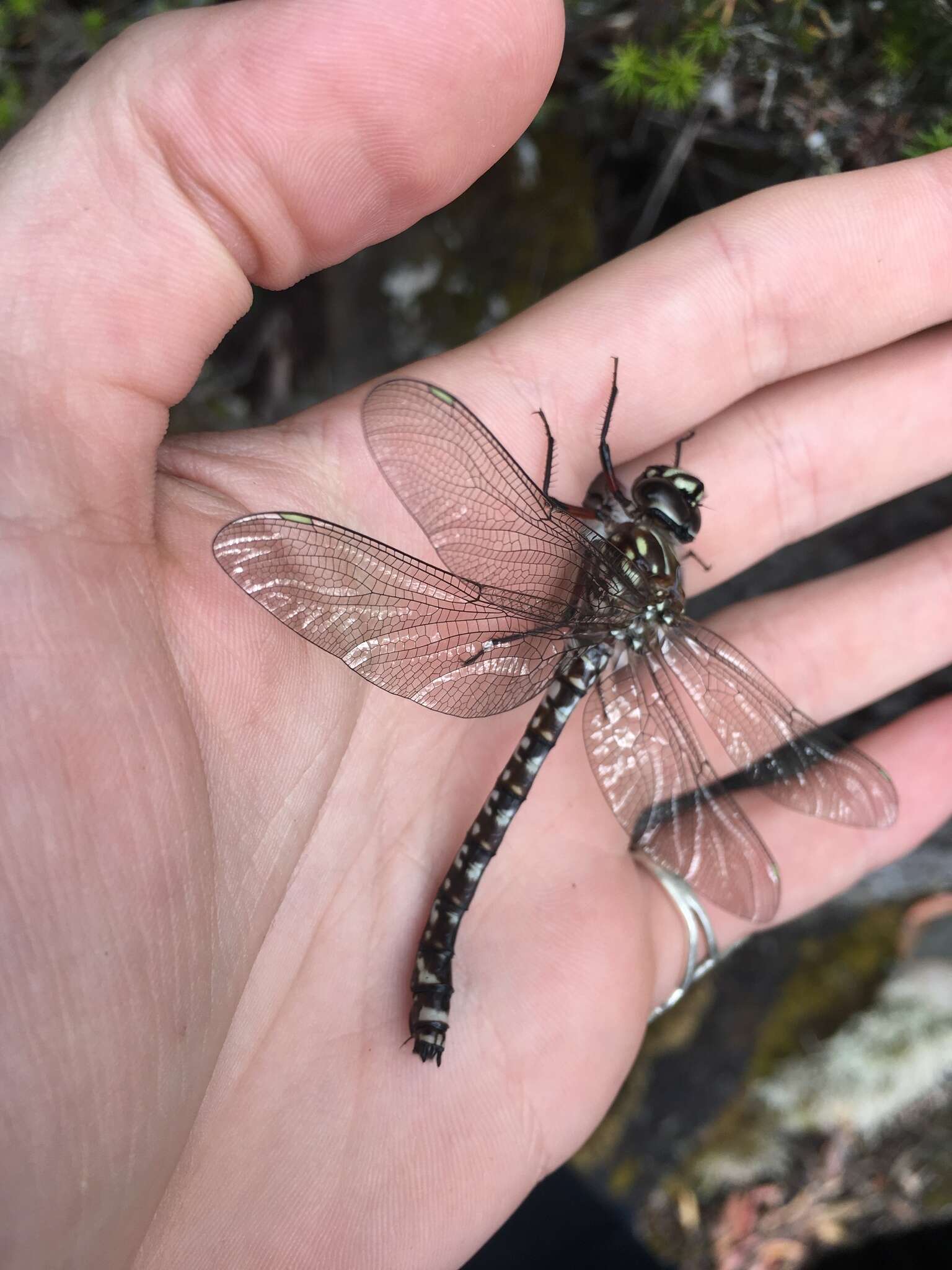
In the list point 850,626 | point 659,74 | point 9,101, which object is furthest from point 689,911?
point 9,101

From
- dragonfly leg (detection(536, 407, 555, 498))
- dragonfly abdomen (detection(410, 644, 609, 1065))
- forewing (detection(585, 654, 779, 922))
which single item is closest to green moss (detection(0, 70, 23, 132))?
dragonfly leg (detection(536, 407, 555, 498))

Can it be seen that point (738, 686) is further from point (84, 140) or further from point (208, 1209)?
point (84, 140)

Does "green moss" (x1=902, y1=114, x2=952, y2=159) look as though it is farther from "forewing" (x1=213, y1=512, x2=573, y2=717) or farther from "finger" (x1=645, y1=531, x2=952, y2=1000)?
"forewing" (x1=213, y1=512, x2=573, y2=717)

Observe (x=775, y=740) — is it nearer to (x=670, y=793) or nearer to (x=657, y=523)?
(x=670, y=793)

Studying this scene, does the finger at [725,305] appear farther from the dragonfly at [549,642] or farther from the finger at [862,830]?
the finger at [862,830]

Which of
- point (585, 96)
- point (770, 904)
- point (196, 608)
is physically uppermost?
point (585, 96)

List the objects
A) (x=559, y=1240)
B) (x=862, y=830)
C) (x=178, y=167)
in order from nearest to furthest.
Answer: (x=178, y=167) < (x=862, y=830) < (x=559, y=1240)

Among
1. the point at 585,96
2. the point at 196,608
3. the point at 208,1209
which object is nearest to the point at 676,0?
the point at 585,96
